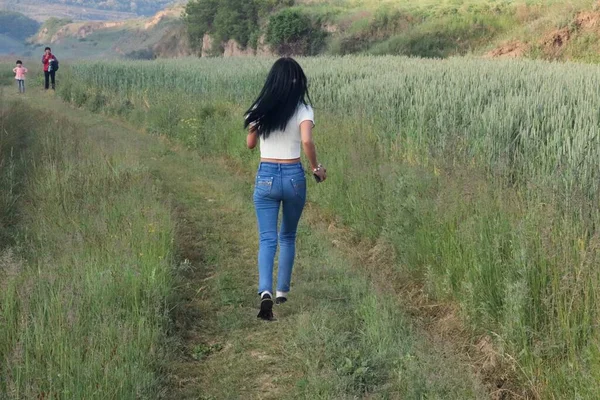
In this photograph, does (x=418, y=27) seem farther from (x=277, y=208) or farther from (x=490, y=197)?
(x=277, y=208)

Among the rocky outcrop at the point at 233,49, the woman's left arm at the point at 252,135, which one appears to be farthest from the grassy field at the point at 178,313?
the rocky outcrop at the point at 233,49

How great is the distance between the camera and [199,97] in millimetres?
18531

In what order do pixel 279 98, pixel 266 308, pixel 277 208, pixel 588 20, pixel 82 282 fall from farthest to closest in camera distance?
pixel 588 20, pixel 277 208, pixel 266 308, pixel 279 98, pixel 82 282

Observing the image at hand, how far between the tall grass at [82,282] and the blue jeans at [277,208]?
884 millimetres

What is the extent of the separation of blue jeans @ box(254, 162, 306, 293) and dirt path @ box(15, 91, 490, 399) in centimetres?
41

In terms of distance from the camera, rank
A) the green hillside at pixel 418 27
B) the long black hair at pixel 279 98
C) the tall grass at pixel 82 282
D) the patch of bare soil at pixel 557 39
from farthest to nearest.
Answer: the green hillside at pixel 418 27
the patch of bare soil at pixel 557 39
the long black hair at pixel 279 98
the tall grass at pixel 82 282

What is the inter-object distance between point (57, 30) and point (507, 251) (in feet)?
680

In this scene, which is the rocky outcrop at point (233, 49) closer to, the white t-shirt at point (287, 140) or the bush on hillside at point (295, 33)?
the bush on hillside at point (295, 33)

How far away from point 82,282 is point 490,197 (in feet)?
11.3

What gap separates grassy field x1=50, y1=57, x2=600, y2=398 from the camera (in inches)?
168

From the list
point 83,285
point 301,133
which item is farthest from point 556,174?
point 83,285

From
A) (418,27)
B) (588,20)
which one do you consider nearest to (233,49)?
(418,27)

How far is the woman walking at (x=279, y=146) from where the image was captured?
5.64m

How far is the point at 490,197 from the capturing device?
18.9 ft
